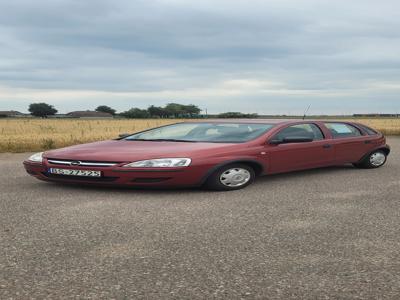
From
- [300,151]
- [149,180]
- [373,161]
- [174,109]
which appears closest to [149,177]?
[149,180]

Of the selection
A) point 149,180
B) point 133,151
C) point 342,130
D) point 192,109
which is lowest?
→ point 149,180

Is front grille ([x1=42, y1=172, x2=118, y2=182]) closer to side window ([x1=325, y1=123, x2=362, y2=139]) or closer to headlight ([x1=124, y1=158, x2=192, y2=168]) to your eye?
headlight ([x1=124, y1=158, x2=192, y2=168])

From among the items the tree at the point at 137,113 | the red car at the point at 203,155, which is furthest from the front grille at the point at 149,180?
the tree at the point at 137,113

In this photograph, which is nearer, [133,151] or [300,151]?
[133,151]

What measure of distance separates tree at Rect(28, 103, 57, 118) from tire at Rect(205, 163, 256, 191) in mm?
126042

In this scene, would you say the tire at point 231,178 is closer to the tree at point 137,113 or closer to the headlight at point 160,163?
the headlight at point 160,163

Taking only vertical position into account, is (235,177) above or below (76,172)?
below

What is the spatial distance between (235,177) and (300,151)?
1.38 meters

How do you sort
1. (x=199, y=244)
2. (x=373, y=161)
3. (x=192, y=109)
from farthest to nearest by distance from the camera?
(x=192, y=109) < (x=373, y=161) < (x=199, y=244)

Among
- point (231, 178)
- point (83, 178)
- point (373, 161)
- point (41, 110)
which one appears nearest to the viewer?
point (83, 178)

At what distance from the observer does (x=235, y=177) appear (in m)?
6.58

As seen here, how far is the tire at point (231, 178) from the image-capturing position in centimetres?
638

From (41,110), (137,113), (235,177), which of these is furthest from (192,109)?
(235,177)

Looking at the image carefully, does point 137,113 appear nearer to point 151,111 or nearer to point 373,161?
point 151,111
